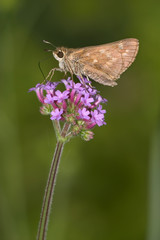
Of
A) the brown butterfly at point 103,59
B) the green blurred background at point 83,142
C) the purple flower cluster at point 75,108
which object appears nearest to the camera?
the purple flower cluster at point 75,108

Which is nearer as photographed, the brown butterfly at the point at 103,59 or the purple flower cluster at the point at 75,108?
the purple flower cluster at the point at 75,108

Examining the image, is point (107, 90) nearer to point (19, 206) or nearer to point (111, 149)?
point (111, 149)

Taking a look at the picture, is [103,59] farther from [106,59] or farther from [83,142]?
[83,142]

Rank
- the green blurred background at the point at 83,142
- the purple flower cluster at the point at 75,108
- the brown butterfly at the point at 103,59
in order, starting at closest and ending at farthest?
the purple flower cluster at the point at 75,108, the brown butterfly at the point at 103,59, the green blurred background at the point at 83,142

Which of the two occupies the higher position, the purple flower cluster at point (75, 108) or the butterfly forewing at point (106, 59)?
the butterfly forewing at point (106, 59)

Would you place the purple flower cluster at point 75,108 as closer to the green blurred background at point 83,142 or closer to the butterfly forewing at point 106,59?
the butterfly forewing at point 106,59

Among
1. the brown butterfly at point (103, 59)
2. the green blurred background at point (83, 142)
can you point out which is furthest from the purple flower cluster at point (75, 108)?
the green blurred background at point (83, 142)

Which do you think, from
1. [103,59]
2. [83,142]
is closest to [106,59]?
[103,59]
